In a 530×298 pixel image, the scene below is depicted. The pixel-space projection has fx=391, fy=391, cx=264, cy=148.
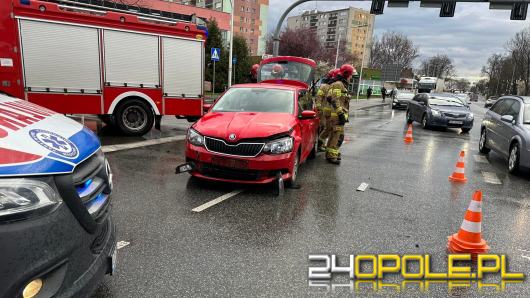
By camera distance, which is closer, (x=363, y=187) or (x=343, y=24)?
(x=363, y=187)

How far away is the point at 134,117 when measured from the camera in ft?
32.3

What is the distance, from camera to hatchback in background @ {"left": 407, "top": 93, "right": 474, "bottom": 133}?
15.3 meters

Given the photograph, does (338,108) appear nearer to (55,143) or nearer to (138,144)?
(138,144)

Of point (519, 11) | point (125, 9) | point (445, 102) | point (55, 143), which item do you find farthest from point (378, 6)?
point (55, 143)

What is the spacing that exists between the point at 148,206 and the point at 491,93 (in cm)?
12485

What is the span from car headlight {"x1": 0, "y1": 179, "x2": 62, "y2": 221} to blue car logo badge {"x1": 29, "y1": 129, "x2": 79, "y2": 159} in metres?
0.25

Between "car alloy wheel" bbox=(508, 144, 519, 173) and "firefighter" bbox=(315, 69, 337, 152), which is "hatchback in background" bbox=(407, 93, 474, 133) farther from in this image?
"firefighter" bbox=(315, 69, 337, 152)

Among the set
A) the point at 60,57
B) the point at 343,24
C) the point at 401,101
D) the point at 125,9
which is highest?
the point at 343,24

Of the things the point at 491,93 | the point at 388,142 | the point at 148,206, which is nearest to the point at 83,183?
the point at 148,206

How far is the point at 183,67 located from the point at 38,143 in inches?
334

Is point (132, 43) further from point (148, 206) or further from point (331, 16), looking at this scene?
point (331, 16)

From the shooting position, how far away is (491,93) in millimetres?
110062

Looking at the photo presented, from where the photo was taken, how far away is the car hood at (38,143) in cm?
186

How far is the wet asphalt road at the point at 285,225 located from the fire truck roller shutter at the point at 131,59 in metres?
2.49
